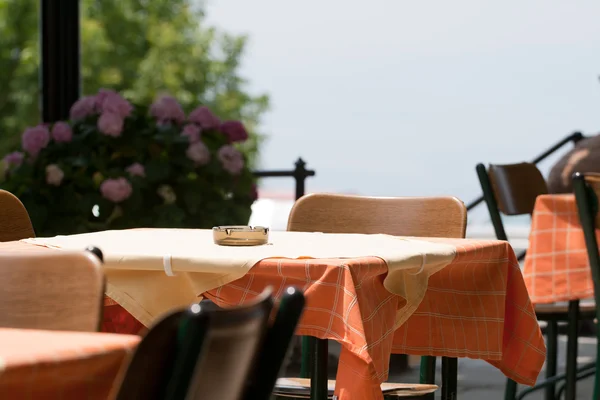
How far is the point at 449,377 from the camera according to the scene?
1806 mm

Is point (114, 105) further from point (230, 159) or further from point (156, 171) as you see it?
point (230, 159)

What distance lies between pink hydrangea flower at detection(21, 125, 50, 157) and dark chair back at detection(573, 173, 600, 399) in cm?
206

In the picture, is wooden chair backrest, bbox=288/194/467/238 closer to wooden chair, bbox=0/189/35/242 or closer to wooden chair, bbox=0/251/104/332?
wooden chair, bbox=0/189/35/242

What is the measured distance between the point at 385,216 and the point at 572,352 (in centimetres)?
60

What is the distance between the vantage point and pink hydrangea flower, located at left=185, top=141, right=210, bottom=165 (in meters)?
3.57

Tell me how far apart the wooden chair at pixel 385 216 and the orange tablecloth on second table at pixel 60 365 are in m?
1.29

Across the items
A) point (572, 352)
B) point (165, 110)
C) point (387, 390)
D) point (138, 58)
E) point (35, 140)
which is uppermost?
point (165, 110)

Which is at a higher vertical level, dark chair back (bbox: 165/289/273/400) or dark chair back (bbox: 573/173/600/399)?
dark chair back (bbox: 165/289/273/400)

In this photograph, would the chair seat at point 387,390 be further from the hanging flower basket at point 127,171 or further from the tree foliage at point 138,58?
the tree foliage at point 138,58

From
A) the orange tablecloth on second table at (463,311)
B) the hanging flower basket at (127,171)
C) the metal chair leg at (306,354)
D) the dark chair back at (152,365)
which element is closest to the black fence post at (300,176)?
the hanging flower basket at (127,171)

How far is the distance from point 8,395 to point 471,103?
40239 millimetres

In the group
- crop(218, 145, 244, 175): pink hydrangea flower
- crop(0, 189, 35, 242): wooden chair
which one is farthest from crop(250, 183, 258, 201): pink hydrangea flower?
crop(0, 189, 35, 242): wooden chair

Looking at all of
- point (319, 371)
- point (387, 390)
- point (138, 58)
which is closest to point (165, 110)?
point (387, 390)

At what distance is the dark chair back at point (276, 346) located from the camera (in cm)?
75
